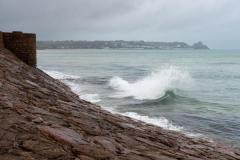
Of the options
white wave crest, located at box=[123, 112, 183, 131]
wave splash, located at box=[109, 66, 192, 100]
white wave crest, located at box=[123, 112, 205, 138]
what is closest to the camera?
white wave crest, located at box=[123, 112, 205, 138]

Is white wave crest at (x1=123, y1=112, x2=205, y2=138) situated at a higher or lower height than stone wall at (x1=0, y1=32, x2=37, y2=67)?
lower

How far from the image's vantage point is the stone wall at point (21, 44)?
13270 millimetres

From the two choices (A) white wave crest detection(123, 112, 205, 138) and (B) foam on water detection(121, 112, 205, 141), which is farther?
(B) foam on water detection(121, 112, 205, 141)

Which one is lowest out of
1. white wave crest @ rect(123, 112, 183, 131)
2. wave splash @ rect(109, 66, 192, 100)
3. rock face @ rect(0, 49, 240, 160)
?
wave splash @ rect(109, 66, 192, 100)

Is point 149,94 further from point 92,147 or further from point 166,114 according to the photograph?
point 92,147

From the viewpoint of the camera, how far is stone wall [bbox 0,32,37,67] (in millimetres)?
13270

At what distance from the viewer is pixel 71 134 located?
4.95m

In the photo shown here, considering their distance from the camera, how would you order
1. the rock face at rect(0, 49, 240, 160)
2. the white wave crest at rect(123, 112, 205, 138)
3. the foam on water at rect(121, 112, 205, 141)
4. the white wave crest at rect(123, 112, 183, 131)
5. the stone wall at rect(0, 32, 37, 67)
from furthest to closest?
the stone wall at rect(0, 32, 37, 67), the white wave crest at rect(123, 112, 183, 131), the foam on water at rect(121, 112, 205, 141), the white wave crest at rect(123, 112, 205, 138), the rock face at rect(0, 49, 240, 160)

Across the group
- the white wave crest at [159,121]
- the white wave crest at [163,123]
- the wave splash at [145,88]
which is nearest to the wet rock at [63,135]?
the white wave crest at [163,123]

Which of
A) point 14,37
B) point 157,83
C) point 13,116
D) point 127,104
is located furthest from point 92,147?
point 157,83

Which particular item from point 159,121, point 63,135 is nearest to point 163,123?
point 159,121

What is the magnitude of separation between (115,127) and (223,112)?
405 inches

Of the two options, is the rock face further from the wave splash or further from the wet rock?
the wave splash

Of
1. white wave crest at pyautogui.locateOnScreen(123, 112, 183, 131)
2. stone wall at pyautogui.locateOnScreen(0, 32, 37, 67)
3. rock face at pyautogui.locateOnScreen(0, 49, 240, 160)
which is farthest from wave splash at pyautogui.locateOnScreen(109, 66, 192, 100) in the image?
rock face at pyautogui.locateOnScreen(0, 49, 240, 160)
